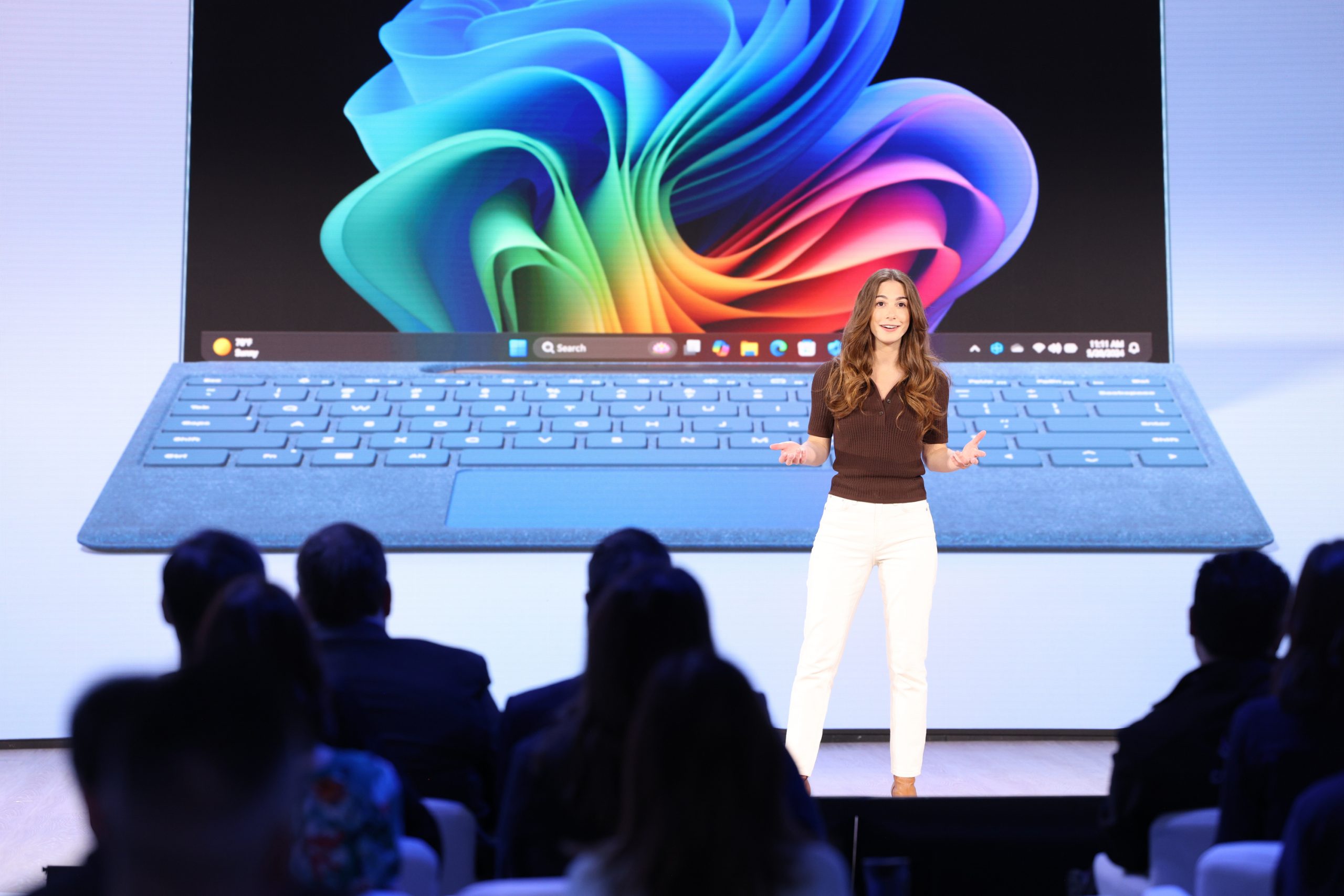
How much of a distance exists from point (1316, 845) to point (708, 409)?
2.82 meters

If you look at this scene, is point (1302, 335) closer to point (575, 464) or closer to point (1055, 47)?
point (1055, 47)

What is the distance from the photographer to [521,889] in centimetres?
133

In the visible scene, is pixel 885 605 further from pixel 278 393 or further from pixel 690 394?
pixel 278 393

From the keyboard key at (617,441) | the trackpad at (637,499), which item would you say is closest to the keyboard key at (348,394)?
the trackpad at (637,499)

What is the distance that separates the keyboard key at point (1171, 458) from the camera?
3852 millimetres

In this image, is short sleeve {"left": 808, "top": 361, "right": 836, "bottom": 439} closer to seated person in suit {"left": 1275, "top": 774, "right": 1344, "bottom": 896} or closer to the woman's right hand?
the woman's right hand

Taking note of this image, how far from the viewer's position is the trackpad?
146 inches

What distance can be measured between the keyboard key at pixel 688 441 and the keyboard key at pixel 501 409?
1.53 feet

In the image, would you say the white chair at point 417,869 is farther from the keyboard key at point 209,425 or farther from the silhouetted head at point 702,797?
the keyboard key at point 209,425

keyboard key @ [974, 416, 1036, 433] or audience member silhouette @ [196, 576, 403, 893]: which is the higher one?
keyboard key @ [974, 416, 1036, 433]

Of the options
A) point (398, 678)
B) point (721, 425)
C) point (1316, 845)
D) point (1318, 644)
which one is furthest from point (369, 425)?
point (1316, 845)

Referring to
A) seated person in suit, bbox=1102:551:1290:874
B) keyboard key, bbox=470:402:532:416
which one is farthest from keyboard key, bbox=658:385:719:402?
seated person in suit, bbox=1102:551:1290:874

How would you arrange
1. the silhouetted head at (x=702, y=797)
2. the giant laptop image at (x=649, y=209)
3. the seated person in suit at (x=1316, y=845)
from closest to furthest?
the silhouetted head at (x=702, y=797) < the seated person in suit at (x=1316, y=845) < the giant laptop image at (x=649, y=209)

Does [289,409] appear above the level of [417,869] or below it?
above
